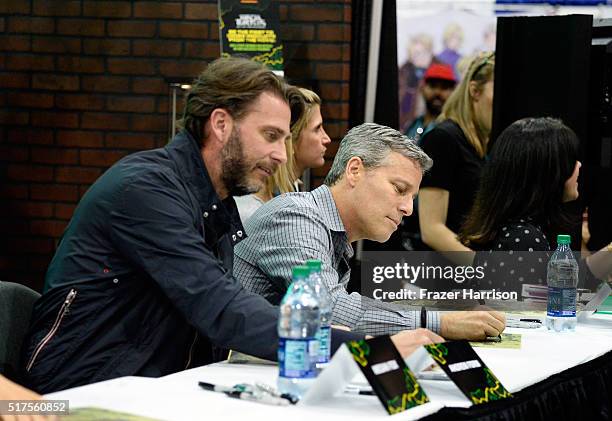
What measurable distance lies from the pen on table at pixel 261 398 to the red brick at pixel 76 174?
3.68m

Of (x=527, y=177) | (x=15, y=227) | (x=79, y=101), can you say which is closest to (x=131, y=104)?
(x=79, y=101)

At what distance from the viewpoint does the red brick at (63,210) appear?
211 inches

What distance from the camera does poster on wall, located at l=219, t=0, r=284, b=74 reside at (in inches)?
188

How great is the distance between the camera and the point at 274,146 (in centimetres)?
243

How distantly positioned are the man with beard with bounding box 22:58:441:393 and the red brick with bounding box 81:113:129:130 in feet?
9.79

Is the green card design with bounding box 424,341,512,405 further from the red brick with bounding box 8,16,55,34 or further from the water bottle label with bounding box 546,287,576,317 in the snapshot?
the red brick with bounding box 8,16,55,34

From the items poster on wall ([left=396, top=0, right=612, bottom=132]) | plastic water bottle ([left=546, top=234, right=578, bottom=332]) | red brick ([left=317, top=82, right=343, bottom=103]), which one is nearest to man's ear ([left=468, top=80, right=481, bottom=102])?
red brick ([left=317, top=82, right=343, bottom=103])

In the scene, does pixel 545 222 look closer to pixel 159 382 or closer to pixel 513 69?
pixel 513 69

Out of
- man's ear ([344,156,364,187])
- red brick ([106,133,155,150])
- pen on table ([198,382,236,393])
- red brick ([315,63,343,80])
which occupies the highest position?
red brick ([315,63,343,80])

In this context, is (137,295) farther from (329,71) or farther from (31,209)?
(31,209)

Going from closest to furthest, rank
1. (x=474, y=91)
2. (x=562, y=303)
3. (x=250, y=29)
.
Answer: (x=562, y=303) < (x=474, y=91) < (x=250, y=29)

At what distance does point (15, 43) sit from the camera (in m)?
5.35

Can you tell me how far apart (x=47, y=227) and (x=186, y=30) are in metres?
1.28

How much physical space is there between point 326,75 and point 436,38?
758mm
